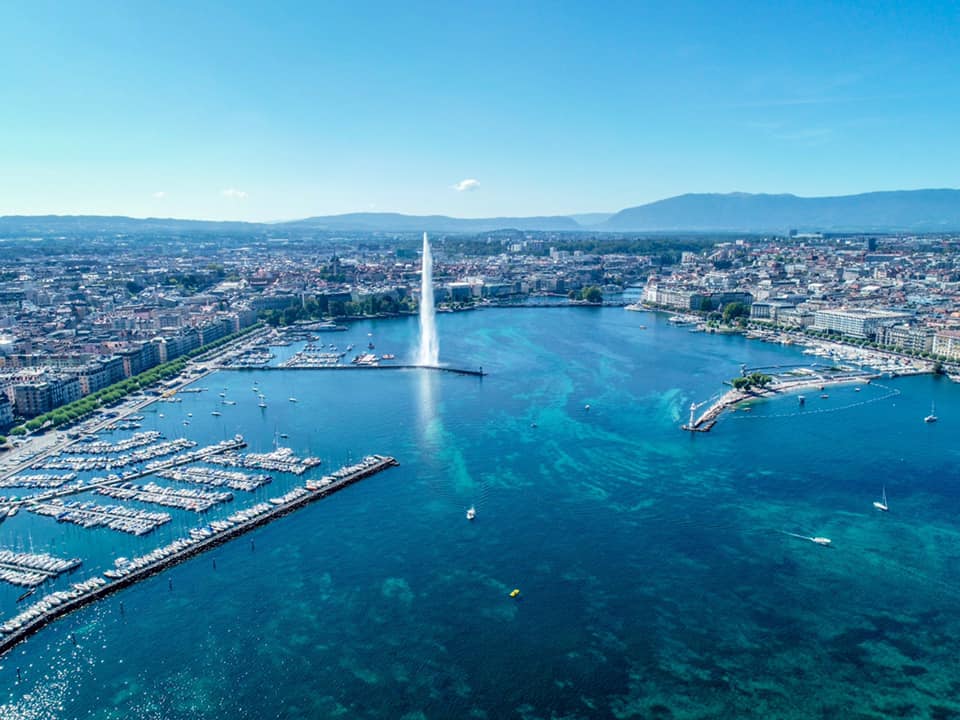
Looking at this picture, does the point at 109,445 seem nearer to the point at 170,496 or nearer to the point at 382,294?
the point at 170,496

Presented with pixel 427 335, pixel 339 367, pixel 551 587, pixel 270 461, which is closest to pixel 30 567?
pixel 270 461

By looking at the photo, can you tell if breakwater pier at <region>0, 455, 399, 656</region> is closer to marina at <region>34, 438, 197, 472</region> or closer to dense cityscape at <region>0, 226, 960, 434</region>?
marina at <region>34, 438, 197, 472</region>

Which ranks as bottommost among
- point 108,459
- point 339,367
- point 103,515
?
point 103,515

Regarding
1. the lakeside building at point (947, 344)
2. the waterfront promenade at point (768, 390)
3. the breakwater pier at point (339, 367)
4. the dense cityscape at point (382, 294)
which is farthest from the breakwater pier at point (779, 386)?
the breakwater pier at point (339, 367)

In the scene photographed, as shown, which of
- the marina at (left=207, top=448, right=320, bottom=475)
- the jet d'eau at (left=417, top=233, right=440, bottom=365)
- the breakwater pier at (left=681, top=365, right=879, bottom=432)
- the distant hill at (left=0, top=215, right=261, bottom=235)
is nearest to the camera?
the marina at (left=207, top=448, right=320, bottom=475)

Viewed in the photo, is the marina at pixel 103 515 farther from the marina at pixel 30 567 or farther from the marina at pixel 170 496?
A: the marina at pixel 30 567

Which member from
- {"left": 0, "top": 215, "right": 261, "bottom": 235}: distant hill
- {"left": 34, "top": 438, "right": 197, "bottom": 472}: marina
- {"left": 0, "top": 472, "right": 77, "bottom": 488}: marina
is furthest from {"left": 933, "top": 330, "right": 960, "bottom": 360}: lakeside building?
{"left": 0, "top": 215, "right": 261, "bottom": 235}: distant hill
